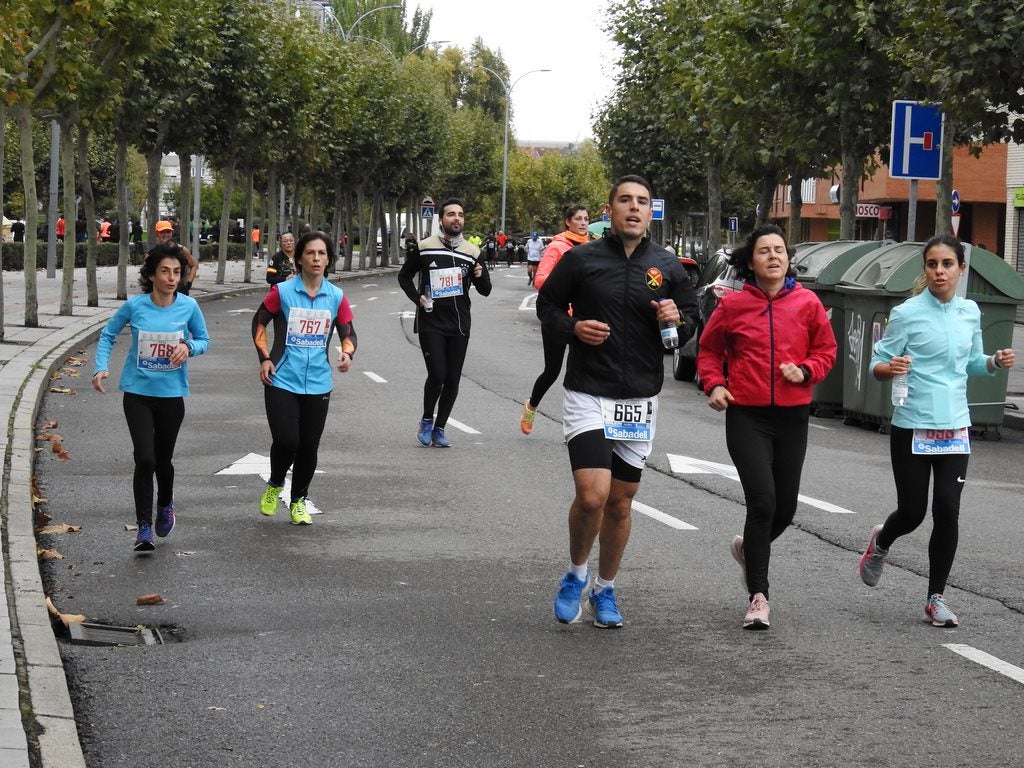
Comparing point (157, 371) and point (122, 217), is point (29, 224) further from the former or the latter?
point (157, 371)

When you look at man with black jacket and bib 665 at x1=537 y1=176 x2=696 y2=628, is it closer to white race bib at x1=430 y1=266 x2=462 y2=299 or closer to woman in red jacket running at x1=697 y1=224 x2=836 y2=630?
woman in red jacket running at x1=697 y1=224 x2=836 y2=630

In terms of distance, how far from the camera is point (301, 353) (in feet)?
31.1

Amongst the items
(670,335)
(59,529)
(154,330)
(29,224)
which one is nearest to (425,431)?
(59,529)

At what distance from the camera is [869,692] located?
20.1ft

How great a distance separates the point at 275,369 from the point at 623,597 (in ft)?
8.68

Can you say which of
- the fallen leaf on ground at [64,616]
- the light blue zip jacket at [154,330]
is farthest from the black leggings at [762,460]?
the light blue zip jacket at [154,330]

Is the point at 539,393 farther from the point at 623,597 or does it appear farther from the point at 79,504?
the point at 623,597

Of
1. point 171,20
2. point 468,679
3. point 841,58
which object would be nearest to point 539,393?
point 468,679

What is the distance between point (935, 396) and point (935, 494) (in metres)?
0.43

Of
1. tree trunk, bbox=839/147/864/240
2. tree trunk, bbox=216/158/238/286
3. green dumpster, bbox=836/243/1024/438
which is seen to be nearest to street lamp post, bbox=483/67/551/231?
tree trunk, bbox=216/158/238/286

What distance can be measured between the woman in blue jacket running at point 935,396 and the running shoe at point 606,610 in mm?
1351

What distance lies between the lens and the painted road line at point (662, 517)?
9938 millimetres

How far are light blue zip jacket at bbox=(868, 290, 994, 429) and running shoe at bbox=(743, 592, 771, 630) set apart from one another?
3.34 feet

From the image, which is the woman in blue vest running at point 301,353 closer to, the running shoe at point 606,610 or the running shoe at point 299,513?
the running shoe at point 299,513
